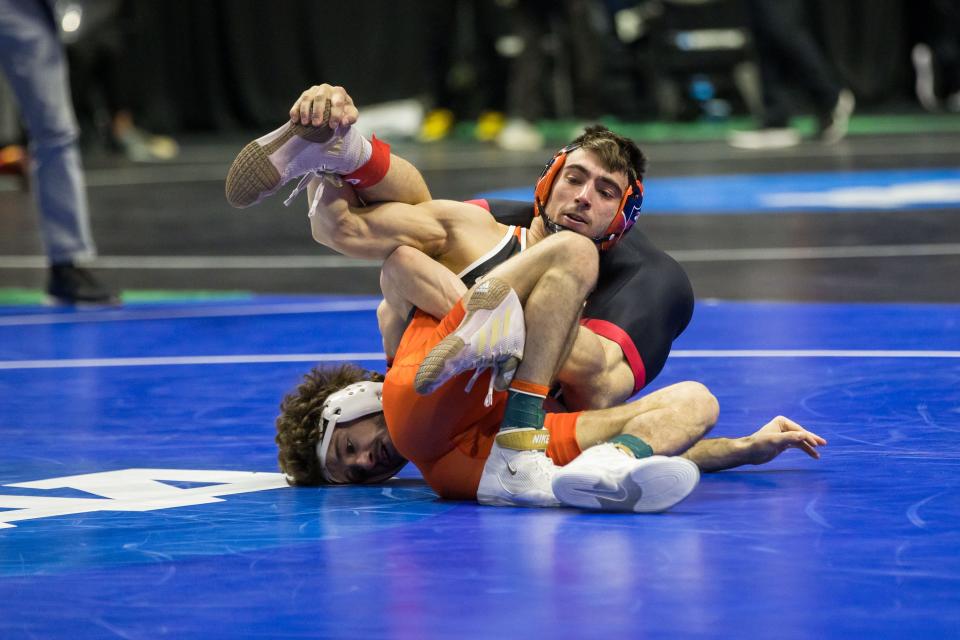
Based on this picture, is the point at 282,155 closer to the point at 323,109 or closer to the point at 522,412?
the point at 323,109

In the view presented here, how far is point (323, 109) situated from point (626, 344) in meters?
0.85

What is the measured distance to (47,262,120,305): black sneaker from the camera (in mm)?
6598

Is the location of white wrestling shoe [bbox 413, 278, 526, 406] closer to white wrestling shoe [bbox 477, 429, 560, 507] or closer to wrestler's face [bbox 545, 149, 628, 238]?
white wrestling shoe [bbox 477, 429, 560, 507]

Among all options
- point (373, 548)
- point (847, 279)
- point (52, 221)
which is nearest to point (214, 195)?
point (52, 221)

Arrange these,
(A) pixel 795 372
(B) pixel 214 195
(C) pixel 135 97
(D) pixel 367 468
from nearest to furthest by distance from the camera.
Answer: (D) pixel 367 468 → (A) pixel 795 372 → (B) pixel 214 195 → (C) pixel 135 97

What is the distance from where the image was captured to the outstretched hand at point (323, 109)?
11.6 ft

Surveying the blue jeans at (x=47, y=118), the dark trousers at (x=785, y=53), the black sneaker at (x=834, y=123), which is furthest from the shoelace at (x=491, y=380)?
the black sneaker at (x=834, y=123)

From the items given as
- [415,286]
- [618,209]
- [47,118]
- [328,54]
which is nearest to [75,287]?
[47,118]

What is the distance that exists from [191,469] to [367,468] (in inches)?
17.1

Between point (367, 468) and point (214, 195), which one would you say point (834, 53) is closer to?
point (214, 195)

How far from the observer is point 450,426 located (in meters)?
3.43

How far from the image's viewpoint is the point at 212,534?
3.14m

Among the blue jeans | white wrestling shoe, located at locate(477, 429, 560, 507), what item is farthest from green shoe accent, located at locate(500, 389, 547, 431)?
the blue jeans

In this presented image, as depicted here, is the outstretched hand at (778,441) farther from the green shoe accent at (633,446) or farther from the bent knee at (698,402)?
the green shoe accent at (633,446)
